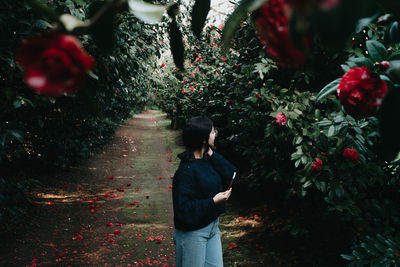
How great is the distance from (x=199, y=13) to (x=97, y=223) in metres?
4.96

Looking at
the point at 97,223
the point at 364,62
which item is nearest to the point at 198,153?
the point at 364,62

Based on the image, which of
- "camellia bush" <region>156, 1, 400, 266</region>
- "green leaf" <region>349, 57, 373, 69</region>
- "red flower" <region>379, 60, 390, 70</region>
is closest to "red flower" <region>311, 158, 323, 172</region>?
"camellia bush" <region>156, 1, 400, 266</region>

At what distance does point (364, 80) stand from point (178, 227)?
198 centimetres

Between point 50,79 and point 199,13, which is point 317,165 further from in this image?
point 50,79

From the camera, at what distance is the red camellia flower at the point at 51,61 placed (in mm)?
386

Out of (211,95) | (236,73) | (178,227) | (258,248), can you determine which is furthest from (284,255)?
(211,95)

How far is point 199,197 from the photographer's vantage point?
242 cm

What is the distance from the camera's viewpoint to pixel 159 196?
670cm

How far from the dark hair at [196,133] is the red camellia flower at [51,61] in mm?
2145

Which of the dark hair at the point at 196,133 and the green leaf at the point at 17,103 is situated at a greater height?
the green leaf at the point at 17,103

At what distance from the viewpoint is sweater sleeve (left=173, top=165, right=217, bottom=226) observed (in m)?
2.26

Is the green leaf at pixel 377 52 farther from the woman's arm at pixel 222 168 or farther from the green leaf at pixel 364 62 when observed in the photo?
the woman's arm at pixel 222 168

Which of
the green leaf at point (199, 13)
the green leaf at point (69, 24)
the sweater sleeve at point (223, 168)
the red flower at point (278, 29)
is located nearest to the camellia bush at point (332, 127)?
the red flower at point (278, 29)

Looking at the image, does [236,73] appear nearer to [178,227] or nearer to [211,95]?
[211,95]
